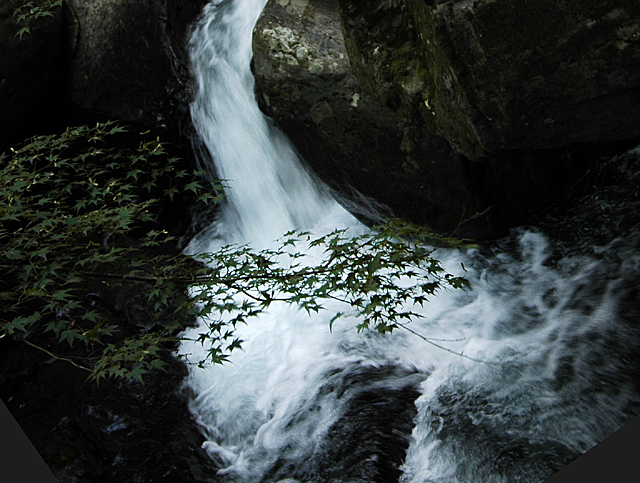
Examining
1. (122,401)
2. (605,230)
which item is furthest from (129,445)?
(605,230)

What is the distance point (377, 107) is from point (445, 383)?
1.96 m

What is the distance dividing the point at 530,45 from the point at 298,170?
9.46ft

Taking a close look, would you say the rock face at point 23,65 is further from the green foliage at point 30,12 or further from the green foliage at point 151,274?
the green foliage at point 151,274

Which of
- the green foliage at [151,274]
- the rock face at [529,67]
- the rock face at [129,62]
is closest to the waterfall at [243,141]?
the rock face at [129,62]

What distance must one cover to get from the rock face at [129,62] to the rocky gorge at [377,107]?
13 mm

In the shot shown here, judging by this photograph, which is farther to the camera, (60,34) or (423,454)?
(60,34)

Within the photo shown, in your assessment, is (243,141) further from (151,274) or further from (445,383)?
(445,383)

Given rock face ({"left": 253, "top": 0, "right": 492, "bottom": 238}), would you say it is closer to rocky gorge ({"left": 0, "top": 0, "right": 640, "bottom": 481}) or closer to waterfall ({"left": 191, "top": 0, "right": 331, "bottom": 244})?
rocky gorge ({"left": 0, "top": 0, "right": 640, "bottom": 481})

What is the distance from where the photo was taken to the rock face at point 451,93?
278 cm

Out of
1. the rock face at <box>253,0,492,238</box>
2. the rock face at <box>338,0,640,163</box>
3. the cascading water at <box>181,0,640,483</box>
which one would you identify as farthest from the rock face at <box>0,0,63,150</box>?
the rock face at <box>338,0,640,163</box>

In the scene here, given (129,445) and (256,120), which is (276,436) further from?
(256,120)

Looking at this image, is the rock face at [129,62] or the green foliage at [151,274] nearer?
the green foliage at [151,274]

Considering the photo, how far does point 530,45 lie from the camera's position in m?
2.80

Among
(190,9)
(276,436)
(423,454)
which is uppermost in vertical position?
(190,9)
